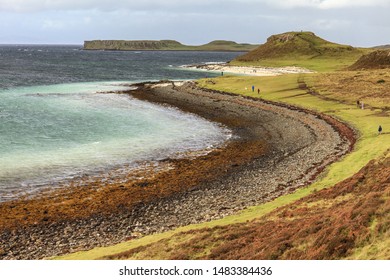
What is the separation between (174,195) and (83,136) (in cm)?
2585

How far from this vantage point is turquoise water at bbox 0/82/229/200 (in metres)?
39.4

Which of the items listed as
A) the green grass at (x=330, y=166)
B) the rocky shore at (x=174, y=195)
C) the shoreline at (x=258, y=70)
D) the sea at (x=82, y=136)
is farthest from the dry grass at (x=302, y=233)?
the shoreline at (x=258, y=70)

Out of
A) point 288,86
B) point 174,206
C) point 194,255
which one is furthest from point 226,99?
point 194,255

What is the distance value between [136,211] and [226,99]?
61694mm

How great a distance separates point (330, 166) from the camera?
124ft

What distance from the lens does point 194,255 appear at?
64.9 ft

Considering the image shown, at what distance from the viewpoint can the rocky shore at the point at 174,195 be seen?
85.1ft

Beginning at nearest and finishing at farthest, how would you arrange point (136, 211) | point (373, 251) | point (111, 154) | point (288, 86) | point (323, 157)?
point (373, 251) → point (136, 211) → point (323, 157) → point (111, 154) → point (288, 86)

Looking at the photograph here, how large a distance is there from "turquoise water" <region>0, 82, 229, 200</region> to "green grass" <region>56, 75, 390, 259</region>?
52.9 ft

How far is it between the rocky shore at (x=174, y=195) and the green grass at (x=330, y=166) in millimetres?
1457

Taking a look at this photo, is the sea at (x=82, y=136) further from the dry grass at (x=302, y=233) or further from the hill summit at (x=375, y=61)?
the hill summit at (x=375, y=61)

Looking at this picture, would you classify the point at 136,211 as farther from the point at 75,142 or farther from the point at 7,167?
the point at 75,142

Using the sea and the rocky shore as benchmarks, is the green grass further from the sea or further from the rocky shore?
the sea

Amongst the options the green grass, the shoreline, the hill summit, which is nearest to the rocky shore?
the green grass
